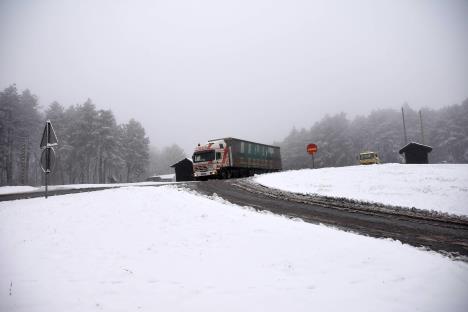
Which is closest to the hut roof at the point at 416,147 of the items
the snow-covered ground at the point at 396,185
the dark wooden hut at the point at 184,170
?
the snow-covered ground at the point at 396,185

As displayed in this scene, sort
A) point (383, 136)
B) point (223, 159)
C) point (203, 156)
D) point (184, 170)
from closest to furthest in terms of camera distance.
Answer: point (223, 159), point (203, 156), point (184, 170), point (383, 136)

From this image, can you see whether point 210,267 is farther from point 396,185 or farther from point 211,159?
point 211,159

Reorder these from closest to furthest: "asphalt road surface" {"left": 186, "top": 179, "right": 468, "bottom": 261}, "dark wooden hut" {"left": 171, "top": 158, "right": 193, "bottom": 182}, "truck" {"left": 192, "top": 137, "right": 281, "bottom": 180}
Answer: "asphalt road surface" {"left": 186, "top": 179, "right": 468, "bottom": 261} < "truck" {"left": 192, "top": 137, "right": 281, "bottom": 180} < "dark wooden hut" {"left": 171, "top": 158, "right": 193, "bottom": 182}

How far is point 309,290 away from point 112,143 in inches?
2230

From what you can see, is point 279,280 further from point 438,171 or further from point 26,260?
point 438,171

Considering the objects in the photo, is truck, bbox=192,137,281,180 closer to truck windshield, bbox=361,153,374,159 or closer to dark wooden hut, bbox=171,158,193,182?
dark wooden hut, bbox=171,158,193,182

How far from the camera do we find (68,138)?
2226 inches

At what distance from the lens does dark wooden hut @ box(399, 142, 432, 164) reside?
109 feet

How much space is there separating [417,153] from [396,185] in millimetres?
19359

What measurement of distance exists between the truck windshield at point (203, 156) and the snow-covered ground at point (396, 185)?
9.63 m

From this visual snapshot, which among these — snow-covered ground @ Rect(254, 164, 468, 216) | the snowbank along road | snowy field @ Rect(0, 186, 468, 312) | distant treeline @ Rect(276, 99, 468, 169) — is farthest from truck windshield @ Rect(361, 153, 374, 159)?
distant treeline @ Rect(276, 99, 468, 169)

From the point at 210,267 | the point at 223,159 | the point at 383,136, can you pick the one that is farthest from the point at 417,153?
the point at 383,136

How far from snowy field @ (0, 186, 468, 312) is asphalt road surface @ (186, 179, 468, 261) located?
1019 mm

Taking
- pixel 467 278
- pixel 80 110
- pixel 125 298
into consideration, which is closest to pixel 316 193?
pixel 467 278
